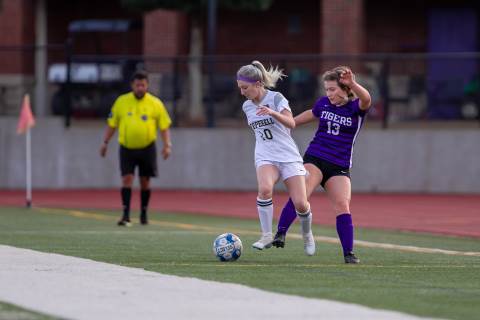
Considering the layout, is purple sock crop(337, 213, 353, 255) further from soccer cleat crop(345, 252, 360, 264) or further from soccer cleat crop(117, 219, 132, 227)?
soccer cleat crop(117, 219, 132, 227)

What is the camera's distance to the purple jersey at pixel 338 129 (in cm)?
1281

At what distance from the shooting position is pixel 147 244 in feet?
49.8

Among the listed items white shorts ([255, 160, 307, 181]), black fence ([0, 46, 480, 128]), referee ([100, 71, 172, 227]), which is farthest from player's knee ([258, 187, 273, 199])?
black fence ([0, 46, 480, 128])

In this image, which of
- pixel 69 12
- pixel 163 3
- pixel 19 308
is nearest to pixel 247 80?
pixel 19 308

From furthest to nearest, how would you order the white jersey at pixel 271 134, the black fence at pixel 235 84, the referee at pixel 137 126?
the black fence at pixel 235 84 < the referee at pixel 137 126 < the white jersey at pixel 271 134

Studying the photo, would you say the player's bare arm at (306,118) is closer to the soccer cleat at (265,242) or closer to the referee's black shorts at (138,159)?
the soccer cleat at (265,242)

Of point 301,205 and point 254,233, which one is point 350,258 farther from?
point 254,233

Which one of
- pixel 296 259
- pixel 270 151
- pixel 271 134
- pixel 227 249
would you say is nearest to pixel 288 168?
pixel 270 151

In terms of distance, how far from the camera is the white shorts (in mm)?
13219

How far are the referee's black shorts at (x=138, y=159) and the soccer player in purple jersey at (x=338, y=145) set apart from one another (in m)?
6.45

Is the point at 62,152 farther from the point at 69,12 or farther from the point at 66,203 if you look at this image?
the point at 69,12

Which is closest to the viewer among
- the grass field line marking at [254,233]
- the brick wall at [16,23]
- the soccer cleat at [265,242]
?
the soccer cleat at [265,242]

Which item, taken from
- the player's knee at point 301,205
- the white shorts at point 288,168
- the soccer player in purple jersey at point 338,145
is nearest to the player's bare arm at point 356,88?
the soccer player in purple jersey at point 338,145

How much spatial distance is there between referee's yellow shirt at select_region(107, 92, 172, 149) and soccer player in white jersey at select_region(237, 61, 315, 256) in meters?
5.84
